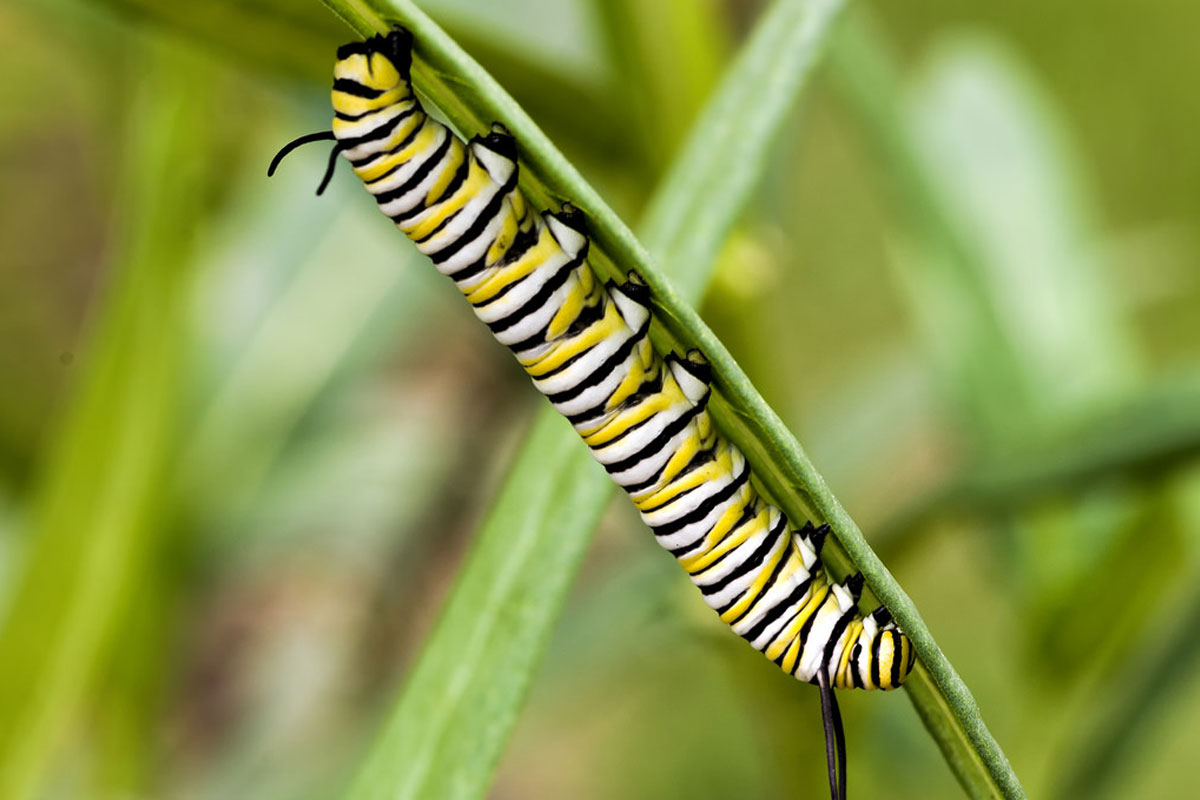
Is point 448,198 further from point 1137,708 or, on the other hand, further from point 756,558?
point 1137,708

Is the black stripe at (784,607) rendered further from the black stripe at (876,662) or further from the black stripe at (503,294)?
the black stripe at (503,294)

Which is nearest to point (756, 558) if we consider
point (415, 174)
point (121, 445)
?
point (415, 174)

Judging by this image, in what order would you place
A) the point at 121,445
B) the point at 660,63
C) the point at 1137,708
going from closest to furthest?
1. the point at 660,63
2. the point at 121,445
3. the point at 1137,708

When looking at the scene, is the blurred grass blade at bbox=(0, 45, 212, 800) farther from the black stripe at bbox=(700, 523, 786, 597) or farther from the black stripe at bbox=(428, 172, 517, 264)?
the black stripe at bbox=(700, 523, 786, 597)

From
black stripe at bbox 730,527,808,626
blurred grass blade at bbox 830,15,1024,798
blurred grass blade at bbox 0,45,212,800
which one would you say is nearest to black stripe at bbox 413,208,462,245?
black stripe at bbox 730,527,808,626

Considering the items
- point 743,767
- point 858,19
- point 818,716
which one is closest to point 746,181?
point 818,716

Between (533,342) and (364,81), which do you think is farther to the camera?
(533,342)

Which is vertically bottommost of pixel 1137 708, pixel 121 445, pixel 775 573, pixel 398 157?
pixel 1137 708
